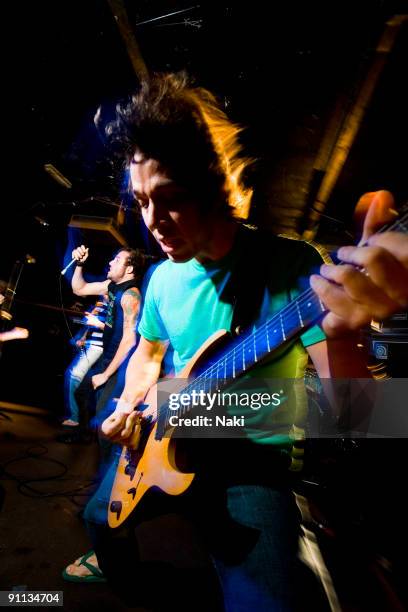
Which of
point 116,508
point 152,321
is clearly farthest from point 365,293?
point 116,508

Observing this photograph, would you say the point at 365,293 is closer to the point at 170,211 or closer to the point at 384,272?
the point at 384,272

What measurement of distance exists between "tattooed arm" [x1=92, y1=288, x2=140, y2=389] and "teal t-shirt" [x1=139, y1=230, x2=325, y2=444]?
1.34 m

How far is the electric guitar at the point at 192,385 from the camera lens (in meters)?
1.08

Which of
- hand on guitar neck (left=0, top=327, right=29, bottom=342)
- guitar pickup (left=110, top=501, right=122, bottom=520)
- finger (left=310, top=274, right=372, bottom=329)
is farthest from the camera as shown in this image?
hand on guitar neck (left=0, top=327, right=29, bottom=342)

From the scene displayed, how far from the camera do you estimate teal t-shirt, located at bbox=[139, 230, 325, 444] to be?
4.37ft

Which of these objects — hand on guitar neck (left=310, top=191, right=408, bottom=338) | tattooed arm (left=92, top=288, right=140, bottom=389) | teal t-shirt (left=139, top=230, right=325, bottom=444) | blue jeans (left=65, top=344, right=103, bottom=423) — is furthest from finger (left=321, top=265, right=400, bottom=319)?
blue jeans (left=65, top=344, right=103, bottom=423)

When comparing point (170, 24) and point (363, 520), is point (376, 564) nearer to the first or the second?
point (363, 520)

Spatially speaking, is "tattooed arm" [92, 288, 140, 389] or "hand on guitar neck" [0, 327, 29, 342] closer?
"tattooed arm" [92, 288, 140, 389]

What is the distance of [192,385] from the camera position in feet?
4.86

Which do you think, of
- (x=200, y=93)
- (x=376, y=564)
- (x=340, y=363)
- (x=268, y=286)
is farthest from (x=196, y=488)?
(x=376, y=564)

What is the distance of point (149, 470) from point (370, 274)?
1.33m

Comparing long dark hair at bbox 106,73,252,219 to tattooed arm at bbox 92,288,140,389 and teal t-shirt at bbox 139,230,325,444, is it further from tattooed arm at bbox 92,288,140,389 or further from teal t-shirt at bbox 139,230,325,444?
tattooed arm at bbox 92,288,140,389

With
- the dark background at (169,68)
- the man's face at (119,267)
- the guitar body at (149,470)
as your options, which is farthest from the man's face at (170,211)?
the man's face at (119,267)

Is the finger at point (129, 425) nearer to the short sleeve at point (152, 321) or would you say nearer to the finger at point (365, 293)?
the short sleeve at point (152, 321)
